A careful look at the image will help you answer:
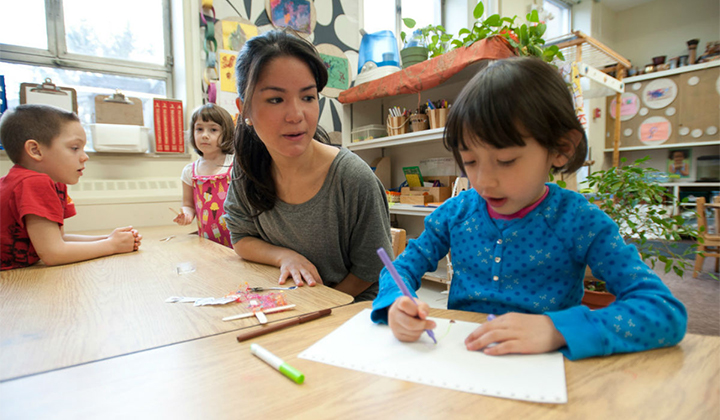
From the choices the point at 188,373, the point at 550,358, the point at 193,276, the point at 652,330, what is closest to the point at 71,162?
the point at 193,276

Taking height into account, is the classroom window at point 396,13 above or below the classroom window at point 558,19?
below

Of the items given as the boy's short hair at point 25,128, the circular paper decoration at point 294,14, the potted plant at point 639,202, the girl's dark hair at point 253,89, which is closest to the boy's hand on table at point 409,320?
the girl's dark hair at point 253,89

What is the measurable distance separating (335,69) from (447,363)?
2.86 meters

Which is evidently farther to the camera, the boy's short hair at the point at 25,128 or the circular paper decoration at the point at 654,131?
the circular paper decoration at the point at 654,131

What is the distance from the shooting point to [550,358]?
1.53 ft

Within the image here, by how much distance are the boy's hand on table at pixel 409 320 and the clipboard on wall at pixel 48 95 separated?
2.33m

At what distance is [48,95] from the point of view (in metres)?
2.01

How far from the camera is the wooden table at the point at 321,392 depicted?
1.22ft

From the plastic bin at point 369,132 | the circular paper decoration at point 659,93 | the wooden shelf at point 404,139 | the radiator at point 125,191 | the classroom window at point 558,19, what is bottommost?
the radiator at point 125,191

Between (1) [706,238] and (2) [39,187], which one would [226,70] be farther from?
(1) [706,238]

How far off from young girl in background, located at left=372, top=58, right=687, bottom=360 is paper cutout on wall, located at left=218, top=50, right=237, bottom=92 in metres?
2.10

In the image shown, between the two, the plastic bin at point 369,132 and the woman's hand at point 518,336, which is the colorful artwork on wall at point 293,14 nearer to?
the plastic bin at point 369,132

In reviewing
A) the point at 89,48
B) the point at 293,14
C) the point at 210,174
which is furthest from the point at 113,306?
the point at 293,14

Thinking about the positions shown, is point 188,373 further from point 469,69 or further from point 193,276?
point 469,69
